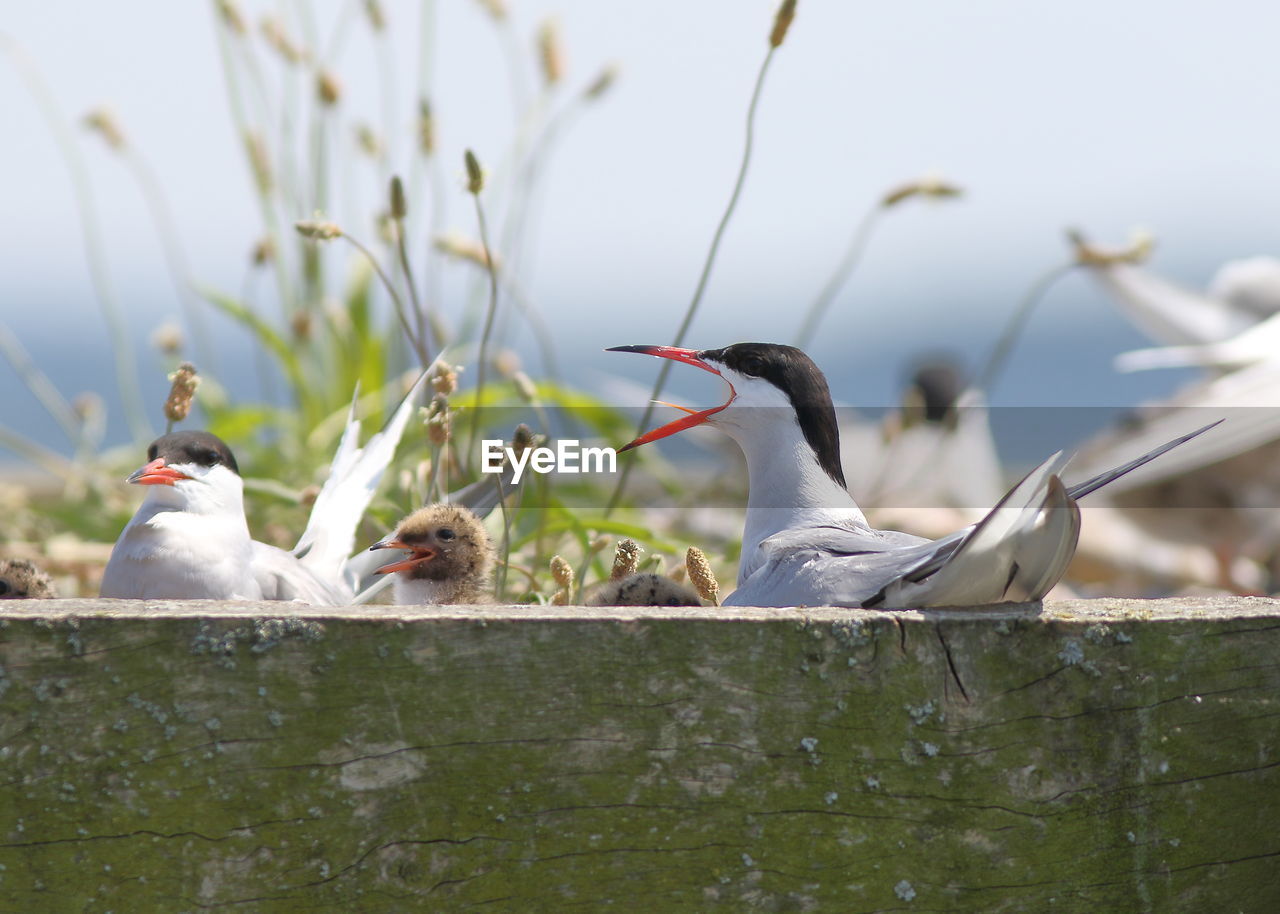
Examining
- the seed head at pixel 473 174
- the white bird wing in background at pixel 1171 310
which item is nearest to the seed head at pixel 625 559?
the seed head at pixel 473 174

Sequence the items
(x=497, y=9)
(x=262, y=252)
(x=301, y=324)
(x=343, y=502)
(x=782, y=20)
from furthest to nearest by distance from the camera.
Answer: (x=301, y=324) → (x=262, y=252) → (x=497, y=9) → (x=343, y=502) → (x=782, y=20)

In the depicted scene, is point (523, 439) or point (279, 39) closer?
point (523, 439)

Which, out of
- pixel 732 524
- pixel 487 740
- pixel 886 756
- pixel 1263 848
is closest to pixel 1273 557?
pixel 732 524

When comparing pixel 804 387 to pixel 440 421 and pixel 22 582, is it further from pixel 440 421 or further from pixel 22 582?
pixel 22 582

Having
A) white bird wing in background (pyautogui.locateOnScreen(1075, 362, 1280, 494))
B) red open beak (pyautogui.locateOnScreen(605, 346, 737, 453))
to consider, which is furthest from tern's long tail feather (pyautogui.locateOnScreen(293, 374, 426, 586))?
white bird wing in background (pyautogui.locateOnScreen(1075, 362, 1280, 494))

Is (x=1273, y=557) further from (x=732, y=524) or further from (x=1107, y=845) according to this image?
(x=1107, y=845)

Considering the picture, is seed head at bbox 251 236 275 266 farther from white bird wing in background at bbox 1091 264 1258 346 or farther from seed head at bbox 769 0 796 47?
white bird wing in background at bbox 1091 264 1258 346

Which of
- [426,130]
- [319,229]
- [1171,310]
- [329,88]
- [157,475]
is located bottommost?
[157,475]

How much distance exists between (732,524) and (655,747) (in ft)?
6.73

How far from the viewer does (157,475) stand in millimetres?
1895

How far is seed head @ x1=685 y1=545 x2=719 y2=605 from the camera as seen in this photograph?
173 centimetres

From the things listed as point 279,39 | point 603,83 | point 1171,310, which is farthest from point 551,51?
point 1171,310

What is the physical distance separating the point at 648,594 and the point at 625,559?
140 millimetres

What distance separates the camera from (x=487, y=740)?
127cm
